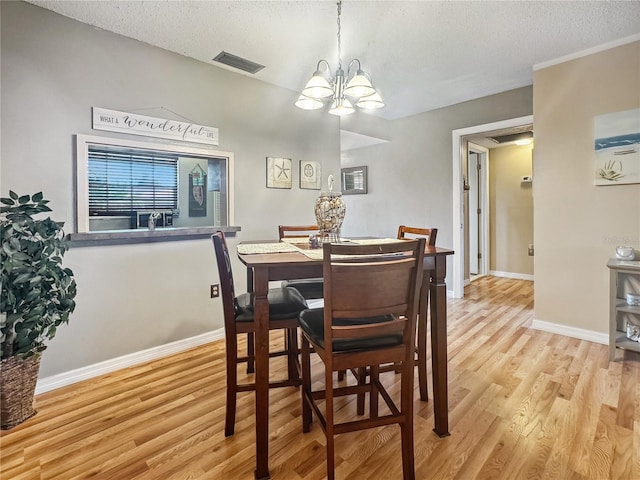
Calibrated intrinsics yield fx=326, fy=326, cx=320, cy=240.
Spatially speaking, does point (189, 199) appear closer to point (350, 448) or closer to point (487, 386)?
point (350, 448)

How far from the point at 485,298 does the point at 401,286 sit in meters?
3.46

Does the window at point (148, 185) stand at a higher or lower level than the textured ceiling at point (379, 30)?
lower

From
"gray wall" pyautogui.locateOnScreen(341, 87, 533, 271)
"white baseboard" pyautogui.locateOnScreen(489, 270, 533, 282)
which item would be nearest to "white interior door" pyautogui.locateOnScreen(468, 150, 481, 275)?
"white baseboard" pyautogui.locateOnScreen(489, 270, 533, 282)

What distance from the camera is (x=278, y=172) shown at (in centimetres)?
327

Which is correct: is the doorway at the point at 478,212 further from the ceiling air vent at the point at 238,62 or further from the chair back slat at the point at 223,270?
the chair back slat at the point at 223,270

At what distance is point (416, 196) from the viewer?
4457 millimetres

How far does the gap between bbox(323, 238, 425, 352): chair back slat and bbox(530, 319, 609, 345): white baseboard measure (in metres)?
2.47

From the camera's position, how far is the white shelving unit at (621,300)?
7.66ft

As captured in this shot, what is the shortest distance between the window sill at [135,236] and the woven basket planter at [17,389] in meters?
0.72

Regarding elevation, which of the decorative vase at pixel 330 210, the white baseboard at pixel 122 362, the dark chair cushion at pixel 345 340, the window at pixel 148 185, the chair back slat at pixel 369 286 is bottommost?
the white baseboard at pixel 122 362

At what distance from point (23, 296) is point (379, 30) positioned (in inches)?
106

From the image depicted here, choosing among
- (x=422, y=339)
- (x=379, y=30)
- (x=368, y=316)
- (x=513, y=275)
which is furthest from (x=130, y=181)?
(x=513, y=275)

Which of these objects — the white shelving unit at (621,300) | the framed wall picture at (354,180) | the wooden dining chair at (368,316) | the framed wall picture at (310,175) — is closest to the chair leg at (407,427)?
the wooden dining chair at (368,316)

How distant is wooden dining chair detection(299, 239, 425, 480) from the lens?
3.82 ft
